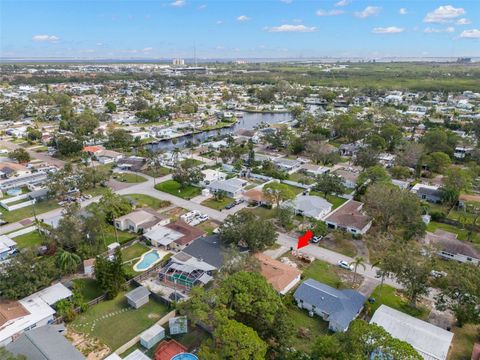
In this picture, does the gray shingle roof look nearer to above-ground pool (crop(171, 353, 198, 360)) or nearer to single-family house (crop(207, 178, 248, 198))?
above-ground pool (crop(171, 353, 198, 360))

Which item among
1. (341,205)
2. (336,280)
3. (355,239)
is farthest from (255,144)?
(336,280)

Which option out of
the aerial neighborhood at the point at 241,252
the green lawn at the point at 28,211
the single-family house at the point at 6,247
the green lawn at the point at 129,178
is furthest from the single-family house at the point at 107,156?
the single-family house at the point at 6,247

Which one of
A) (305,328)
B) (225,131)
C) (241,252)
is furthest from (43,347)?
(225,131)

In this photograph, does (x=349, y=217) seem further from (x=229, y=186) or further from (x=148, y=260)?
(x=148, y=260)

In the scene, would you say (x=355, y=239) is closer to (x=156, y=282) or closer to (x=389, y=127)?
(x=156, y=282)

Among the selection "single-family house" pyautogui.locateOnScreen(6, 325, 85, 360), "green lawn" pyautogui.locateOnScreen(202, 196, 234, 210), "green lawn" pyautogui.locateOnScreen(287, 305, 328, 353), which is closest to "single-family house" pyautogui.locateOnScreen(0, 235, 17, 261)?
"single-family house" pyautogui.locateOnScreen(6, 325, 85, 360)

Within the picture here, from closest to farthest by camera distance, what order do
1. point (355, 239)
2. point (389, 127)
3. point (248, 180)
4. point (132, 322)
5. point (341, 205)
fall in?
1. point (132, 322)
2. point (355, 239)
3. point (341, 205)
4. point (248, 180)
5. point (389, 127)

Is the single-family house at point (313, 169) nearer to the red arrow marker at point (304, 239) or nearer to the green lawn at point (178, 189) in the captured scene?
the green lawn at point (178, 189)
